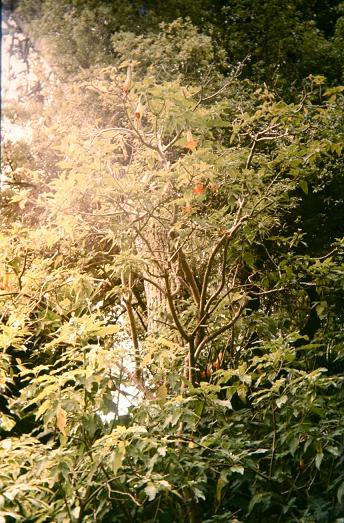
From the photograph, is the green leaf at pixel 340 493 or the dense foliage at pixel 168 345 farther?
the dense foliage at pixel 168 345

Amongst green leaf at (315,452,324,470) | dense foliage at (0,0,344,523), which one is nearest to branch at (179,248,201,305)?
dense foliage at (0,0,344,523)

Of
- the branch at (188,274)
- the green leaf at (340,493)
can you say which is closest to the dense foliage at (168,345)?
the branch at (188,274)

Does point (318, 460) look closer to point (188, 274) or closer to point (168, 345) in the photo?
point (168, 345)

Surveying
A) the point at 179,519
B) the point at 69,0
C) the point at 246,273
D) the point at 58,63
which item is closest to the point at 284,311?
the point at 246,273

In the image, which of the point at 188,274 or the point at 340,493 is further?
the point at 188,274

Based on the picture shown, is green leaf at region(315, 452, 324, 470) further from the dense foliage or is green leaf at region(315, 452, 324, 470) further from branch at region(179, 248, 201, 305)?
branch at region(179, 248, 201, 305)

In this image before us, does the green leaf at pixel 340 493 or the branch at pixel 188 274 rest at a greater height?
the branch at pixel 188 274

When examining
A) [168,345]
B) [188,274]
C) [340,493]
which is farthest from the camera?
[188,274]

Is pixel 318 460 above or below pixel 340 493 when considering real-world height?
above

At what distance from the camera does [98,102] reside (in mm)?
6465

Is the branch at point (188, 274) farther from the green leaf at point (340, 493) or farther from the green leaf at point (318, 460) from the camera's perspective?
the green leaf at point (340, 493)

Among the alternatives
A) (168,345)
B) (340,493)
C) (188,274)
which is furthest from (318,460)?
(188,274)

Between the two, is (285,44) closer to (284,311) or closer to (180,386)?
(284,311)

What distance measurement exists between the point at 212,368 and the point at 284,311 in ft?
6.55
